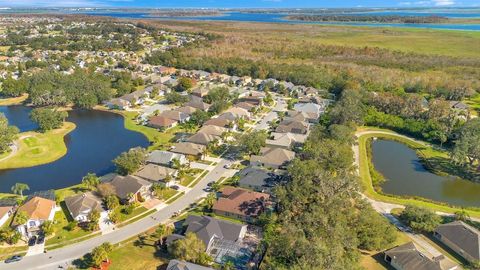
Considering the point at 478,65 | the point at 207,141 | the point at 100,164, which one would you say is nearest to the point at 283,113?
the point at 207,141

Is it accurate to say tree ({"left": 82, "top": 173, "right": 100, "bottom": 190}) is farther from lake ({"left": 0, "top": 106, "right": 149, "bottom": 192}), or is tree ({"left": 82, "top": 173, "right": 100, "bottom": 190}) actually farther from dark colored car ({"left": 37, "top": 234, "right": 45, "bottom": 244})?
dark colored car ({"left": 37, "top": 234, "right": 45, "bottom": 244})

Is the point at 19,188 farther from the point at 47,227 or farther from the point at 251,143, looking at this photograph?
the point at 251,143

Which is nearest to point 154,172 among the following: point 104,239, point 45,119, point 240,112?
point 104,239

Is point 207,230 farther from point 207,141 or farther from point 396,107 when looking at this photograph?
point 396,107

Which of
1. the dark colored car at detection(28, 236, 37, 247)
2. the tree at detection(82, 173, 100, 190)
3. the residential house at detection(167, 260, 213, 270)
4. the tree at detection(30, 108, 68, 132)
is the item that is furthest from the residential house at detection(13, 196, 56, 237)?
the tree at detection(30, 108, 68, 132)

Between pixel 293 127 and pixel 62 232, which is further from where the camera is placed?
pixel 293 127

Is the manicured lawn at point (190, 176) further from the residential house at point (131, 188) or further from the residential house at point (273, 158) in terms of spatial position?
the residential house at point (273, 158)

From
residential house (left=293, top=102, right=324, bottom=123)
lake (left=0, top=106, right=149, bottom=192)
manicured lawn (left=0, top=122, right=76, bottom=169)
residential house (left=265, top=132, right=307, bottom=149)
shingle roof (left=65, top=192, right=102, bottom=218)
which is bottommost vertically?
lake (left=0, top=106, right=149, bottom=192)
